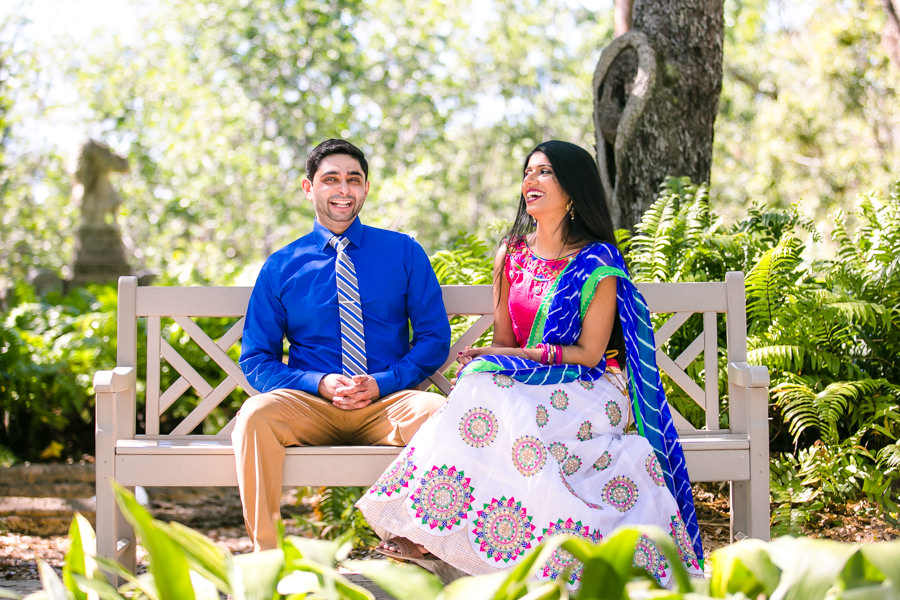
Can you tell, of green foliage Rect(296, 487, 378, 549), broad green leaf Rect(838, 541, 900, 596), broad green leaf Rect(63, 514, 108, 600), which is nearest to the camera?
broad green leaf Rect(838, 541, 900, 596)

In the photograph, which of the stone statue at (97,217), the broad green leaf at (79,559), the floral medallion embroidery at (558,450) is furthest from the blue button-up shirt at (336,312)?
the stone statue at (97,217)

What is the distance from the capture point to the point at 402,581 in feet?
5.00

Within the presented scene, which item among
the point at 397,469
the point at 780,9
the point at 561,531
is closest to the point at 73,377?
the point at 397,469

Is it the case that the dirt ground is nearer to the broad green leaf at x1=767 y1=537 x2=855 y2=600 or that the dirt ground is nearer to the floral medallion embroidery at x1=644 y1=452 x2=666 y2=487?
the floral medallion embroidery at x1=644 y1=452 x2=666 y2=487

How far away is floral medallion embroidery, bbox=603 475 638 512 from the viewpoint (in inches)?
115

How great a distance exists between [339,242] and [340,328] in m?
0.37

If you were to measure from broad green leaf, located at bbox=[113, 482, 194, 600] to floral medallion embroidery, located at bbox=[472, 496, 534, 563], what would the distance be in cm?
137

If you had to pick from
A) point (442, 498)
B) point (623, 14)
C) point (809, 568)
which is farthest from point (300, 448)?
point (623, 14)

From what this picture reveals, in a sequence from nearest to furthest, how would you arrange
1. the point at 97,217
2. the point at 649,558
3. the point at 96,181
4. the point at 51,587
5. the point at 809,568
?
the point at 809,568 → the point at 51,587 → the point at 649,558 → the point at 97,217 → the point at 96,181

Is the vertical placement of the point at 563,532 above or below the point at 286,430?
below

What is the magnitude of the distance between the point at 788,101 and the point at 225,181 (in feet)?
36.8

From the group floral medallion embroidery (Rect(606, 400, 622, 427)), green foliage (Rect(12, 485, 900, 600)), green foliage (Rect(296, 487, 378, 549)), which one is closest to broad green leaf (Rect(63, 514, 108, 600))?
green foliage (Rect(12, 485, 900, 600))

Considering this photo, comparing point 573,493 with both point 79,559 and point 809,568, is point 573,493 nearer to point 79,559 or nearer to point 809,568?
point 809,568

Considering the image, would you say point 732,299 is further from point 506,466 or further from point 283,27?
point 283,27
